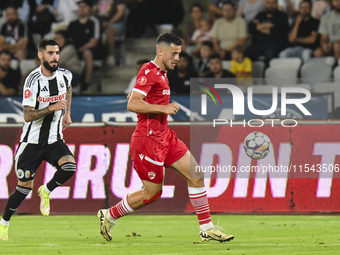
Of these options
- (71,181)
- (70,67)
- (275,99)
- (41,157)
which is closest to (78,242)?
(41,157)

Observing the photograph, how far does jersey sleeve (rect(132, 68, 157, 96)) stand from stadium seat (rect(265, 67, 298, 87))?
759cm

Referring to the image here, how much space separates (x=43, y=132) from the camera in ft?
24.8

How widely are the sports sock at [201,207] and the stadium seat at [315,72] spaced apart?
7.63 metres

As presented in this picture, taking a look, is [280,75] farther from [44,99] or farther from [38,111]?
[38,111]

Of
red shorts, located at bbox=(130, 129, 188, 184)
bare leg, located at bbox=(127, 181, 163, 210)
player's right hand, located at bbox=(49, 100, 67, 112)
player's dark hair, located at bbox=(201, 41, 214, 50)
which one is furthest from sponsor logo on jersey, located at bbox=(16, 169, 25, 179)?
player's dark hair, located at bbox=(201, 41, 214, 50)

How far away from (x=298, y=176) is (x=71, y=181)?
3.76 meters

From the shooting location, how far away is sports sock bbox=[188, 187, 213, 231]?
261 inches

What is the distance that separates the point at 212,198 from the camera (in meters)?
9.86

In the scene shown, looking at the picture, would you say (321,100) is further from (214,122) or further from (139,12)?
(139,12)

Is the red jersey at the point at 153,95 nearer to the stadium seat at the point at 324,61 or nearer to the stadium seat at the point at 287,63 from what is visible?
the stadium seat at the point at 287,63

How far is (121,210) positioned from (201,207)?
0.92 meters

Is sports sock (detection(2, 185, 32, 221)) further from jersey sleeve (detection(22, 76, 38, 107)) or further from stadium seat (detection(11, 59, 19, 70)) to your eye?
stadium seat (detection(11, 59, 19, 70))

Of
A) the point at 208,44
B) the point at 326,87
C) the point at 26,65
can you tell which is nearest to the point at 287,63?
the point at 326,87

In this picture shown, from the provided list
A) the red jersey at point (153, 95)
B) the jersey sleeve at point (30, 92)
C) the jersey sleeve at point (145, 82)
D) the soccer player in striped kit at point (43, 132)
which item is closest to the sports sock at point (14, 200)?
the soccer player in striped kit at point (43, 132)
